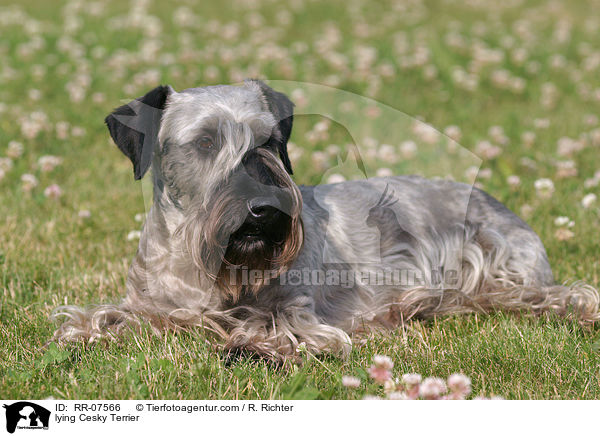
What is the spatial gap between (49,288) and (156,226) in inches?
41.1

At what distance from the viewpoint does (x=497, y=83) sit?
902 centimetres

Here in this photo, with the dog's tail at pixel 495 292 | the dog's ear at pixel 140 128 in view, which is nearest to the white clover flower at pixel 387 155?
the dog's tail at pixel 495 292

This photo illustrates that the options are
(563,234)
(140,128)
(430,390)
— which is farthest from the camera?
(563,234)

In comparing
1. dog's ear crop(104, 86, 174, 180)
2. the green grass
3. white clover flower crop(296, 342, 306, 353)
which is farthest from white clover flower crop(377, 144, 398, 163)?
white clover flower crop(296, 342, 306, 353)

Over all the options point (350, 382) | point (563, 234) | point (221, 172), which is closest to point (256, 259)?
point (221, 172)

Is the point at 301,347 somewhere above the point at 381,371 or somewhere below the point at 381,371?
below

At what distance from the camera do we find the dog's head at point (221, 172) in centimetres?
331

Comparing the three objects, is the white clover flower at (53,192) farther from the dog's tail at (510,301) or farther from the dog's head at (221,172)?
the dog's tail at (510,301)

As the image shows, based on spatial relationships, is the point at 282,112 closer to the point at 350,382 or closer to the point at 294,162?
the point at 350,382

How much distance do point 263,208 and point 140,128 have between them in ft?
2.98
